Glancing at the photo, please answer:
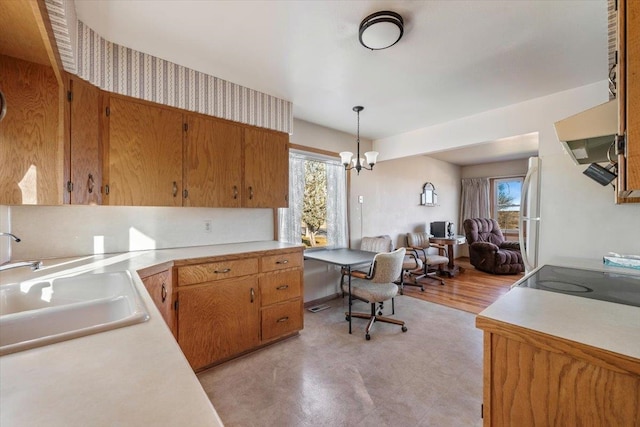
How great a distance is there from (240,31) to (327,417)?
2587 millimetres

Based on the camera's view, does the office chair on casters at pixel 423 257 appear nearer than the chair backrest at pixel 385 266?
No

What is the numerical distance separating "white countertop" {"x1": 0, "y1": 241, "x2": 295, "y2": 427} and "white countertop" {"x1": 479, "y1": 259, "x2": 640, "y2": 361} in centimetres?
98

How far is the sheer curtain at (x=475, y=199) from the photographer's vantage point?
6.79 meters

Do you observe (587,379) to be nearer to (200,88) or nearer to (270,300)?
(270,300)

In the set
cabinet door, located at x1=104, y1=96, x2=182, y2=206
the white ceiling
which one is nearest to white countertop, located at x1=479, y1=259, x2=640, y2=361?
the white ceiling

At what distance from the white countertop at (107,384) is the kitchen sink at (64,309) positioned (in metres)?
0.03

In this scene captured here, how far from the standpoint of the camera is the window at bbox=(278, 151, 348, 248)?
3486 millimetres

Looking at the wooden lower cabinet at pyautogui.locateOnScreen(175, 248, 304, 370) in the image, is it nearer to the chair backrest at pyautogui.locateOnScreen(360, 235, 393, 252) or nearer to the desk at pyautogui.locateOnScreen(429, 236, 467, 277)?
the chair backrest at pyautogui.locateOnScreen(360, 235, 393, 252)

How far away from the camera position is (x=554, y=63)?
216cm

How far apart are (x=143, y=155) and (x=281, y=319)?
185cm

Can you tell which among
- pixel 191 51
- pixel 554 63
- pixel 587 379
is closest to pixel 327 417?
pixel 587 379

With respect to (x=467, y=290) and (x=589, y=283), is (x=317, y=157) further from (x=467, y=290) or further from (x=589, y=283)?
(x=467, y=290)

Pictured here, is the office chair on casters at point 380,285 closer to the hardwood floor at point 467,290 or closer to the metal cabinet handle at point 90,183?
the hardwood floor at point 467,290

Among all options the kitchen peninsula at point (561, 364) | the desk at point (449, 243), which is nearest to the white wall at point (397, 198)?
the desk at point (449, 243)
